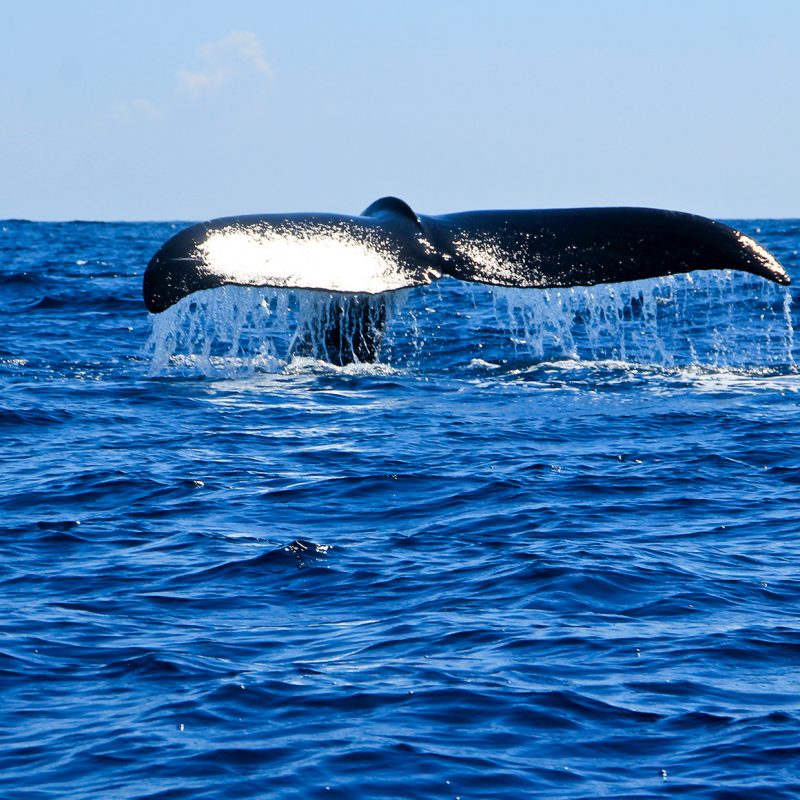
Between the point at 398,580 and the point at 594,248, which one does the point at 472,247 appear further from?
the point at 398,580

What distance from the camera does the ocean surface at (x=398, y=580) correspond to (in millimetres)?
5352

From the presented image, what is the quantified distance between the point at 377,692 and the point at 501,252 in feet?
13.4

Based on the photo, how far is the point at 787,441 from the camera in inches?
432

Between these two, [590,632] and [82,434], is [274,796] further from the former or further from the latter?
[82,434]

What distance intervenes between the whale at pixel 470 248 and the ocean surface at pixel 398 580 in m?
0.74

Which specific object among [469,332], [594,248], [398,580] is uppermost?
[594,248]

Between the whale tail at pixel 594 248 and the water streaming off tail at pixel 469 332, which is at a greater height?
the whale tail at pixel 594 248

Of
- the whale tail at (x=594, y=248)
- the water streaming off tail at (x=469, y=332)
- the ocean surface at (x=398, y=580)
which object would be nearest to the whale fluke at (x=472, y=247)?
the whale tail at (x=594, y=248)

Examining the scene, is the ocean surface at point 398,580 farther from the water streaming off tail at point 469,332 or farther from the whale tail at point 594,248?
the whale tail at point 594,248

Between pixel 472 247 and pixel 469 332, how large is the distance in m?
9.52

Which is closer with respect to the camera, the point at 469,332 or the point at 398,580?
the point at 398,580

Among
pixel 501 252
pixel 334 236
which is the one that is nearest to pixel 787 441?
pixel 501 252

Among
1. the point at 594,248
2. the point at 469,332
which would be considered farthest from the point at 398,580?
the point at 469,332

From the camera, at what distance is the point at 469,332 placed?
18953mm
